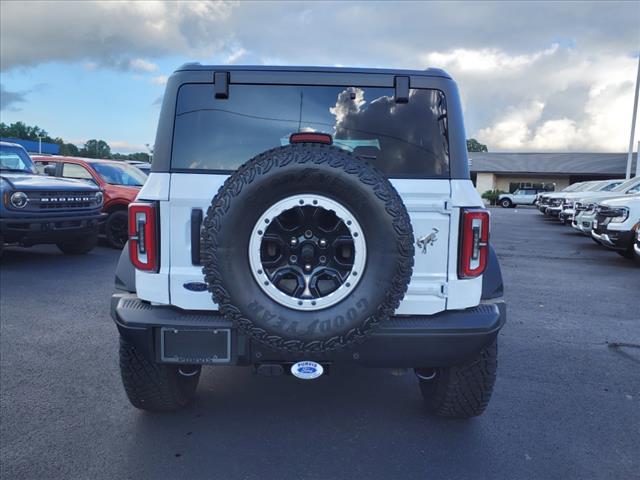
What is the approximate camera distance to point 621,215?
9219 millimetres

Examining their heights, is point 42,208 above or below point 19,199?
below

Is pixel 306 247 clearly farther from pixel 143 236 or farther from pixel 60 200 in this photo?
pixel 60 200

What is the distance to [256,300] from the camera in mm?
2311

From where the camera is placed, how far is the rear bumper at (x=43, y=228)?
24.3ft

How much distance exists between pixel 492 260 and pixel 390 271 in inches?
41.0

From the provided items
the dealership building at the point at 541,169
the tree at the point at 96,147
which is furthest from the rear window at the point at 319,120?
the tree at the point at 96,147

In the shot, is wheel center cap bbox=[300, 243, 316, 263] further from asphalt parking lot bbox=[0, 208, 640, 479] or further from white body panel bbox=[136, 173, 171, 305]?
asphalt parking lot bbox=[0, 208, 640, 479]

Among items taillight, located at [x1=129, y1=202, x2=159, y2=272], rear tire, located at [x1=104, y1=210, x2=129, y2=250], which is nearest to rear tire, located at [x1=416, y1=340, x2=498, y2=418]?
taillight, located at [x1=129, y1=202, x2=159, y2=272]

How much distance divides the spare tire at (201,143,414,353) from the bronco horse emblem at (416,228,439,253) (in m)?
0.31

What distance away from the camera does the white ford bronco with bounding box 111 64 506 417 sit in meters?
2.30

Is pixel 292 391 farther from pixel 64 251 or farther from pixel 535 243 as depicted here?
pixel 535 243

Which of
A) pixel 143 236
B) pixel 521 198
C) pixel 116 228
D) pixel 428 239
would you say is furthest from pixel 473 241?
pixel 521 198

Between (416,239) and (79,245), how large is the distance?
794 centimetres

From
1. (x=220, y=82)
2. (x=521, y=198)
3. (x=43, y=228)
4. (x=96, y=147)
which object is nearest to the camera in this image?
(x=220, y=82)
